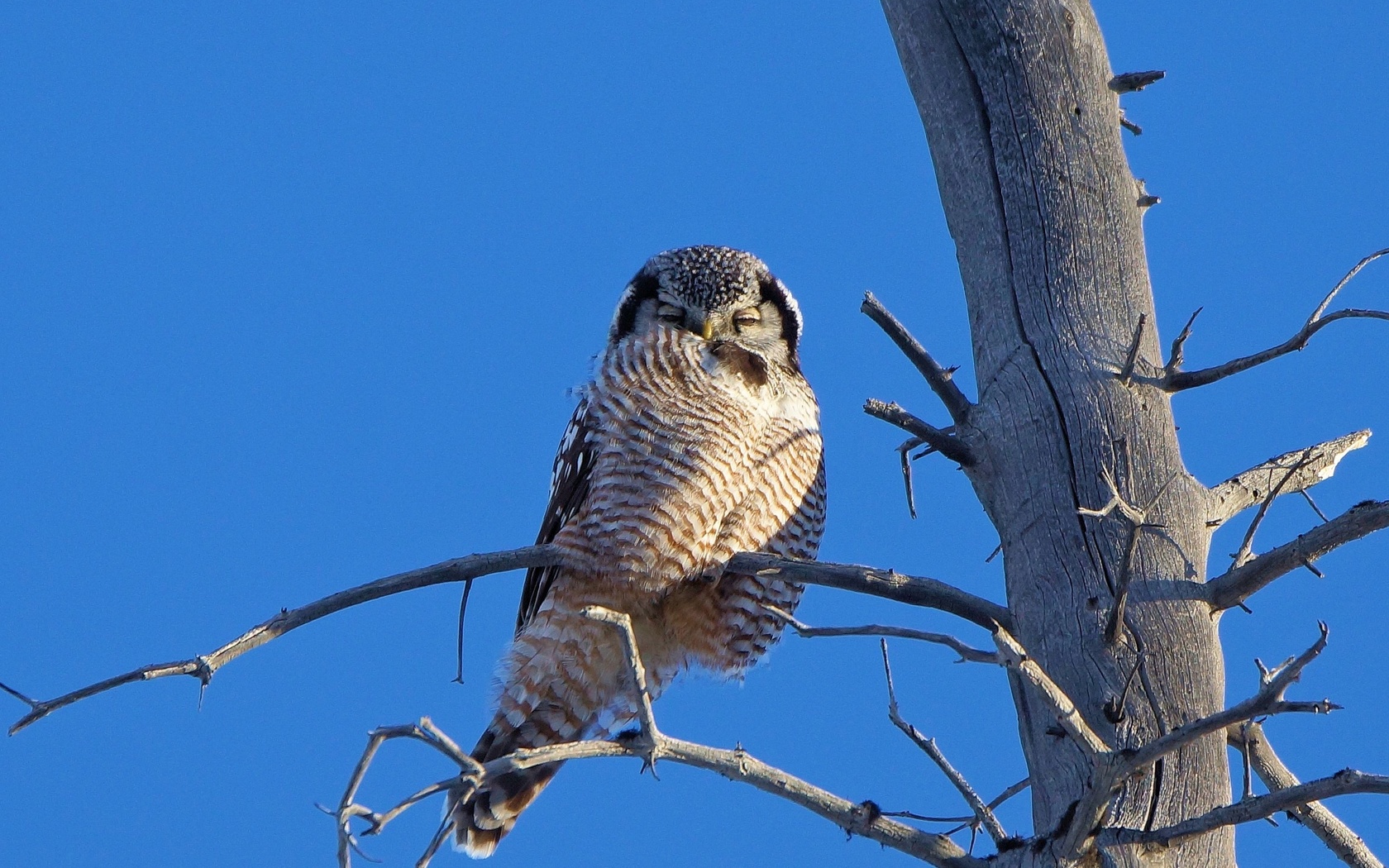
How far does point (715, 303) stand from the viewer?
15.3 feet

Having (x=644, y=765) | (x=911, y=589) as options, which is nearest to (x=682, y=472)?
(x=911, y=589)

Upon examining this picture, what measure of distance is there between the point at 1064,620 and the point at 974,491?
50 cm

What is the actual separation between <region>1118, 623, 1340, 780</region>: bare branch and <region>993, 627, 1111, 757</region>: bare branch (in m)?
0.06

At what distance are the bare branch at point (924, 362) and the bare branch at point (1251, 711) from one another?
4.08 feet

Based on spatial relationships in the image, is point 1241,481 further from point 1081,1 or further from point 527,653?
point 527,653

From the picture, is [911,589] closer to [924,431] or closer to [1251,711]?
[924,431]

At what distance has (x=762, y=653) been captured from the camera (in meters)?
4.55

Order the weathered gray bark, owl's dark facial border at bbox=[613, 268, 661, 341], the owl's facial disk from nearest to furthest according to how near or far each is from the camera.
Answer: the weathered gray bark < the owl's facial disk < owl's dark facial border at bbox=[613, 268, 661, 341]

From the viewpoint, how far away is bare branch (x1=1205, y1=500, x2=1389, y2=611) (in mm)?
2582

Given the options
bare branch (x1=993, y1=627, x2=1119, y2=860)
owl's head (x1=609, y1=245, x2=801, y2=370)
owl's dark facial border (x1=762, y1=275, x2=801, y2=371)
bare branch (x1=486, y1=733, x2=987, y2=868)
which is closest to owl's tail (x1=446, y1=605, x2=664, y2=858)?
owl's head (x1=609, y1=245, x2=801, y2=370)

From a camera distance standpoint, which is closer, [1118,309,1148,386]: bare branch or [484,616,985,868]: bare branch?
[484,616,985,868]: bare branch

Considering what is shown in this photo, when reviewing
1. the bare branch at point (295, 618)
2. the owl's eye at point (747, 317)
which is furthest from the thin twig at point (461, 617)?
the owl's eye at point (747, 317)

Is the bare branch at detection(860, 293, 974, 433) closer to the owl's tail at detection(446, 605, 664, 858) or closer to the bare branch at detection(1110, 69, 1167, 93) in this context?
the bare branch at detection(1110, 69, 1167, 93)

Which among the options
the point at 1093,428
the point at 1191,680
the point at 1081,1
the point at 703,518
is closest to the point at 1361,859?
the point at 1191,680
